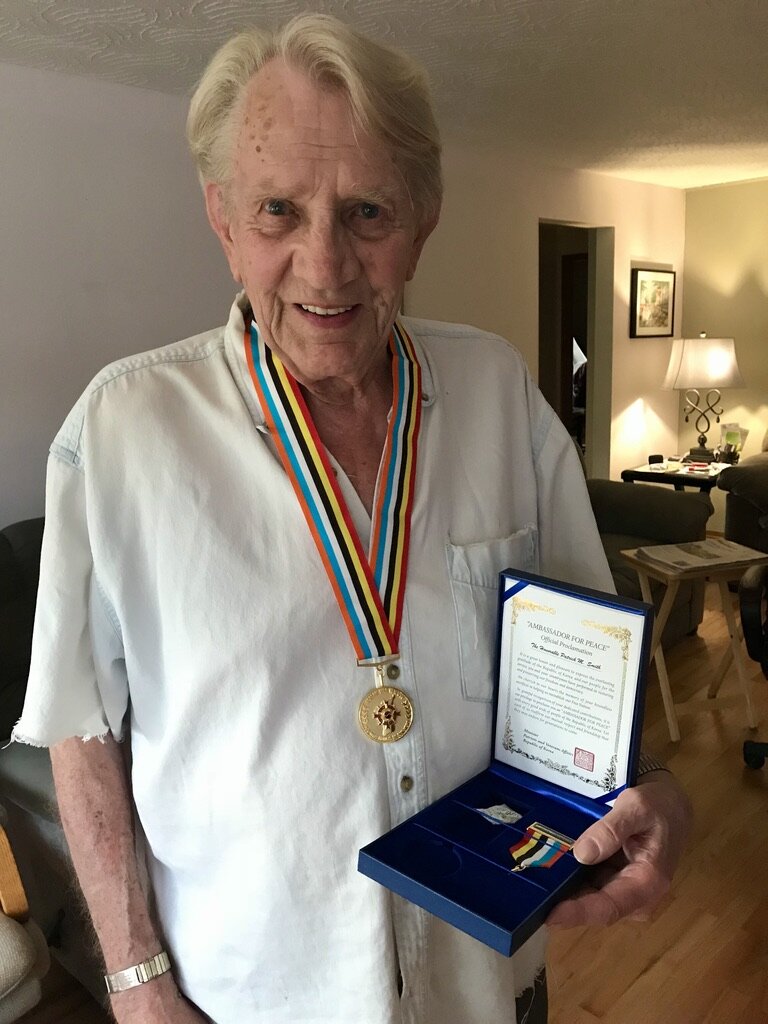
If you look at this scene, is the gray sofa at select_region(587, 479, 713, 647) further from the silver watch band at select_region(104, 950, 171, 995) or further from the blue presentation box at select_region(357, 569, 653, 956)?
the silver watch band at select_region(104, 950, 171, 995)

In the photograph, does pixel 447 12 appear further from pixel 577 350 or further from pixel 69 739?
pixel 577 350

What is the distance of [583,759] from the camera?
0.79m

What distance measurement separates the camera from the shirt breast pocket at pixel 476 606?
830 mm

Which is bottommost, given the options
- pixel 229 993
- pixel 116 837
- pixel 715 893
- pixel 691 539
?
pixel 715 893

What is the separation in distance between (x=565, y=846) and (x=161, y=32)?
2.59m

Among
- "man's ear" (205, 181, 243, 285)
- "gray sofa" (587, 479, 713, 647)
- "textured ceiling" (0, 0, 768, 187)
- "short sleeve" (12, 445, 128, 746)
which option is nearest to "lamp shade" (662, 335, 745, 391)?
"gray sofa" (587, 479, 713, 647)

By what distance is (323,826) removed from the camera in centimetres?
77

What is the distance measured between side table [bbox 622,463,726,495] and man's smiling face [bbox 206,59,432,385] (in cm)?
451

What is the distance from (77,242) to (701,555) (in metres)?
2.65

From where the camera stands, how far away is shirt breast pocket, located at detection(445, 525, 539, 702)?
83 cm

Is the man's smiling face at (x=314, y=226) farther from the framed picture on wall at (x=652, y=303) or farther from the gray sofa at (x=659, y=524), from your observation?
the framed picture on wall at (x=652, y=303)

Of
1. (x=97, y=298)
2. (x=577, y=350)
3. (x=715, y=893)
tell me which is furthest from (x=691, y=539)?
(x=577, y=350)

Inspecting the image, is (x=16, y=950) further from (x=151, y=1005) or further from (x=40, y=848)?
(x=151, y=1005)

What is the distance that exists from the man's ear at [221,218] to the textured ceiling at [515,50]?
1.81m
